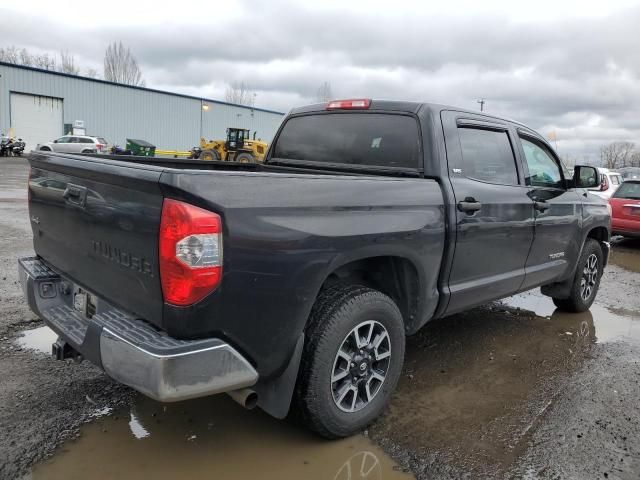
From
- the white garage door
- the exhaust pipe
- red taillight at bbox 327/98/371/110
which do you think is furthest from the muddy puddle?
the white garage door

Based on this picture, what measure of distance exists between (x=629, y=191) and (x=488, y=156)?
8.97 m

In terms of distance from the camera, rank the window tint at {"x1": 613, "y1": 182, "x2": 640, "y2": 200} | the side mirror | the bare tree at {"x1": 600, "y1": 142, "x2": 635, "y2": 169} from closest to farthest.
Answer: the side mirror
the window tint at {"x1": 613, "y1": 182, "x2": 640, "y2": 200}
the bare tree at {"x1": 600, "y1": 142, "x2": 635, "y2": 169}

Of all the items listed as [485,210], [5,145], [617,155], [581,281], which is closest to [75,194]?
[485,210]

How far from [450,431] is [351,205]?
1.49 metres

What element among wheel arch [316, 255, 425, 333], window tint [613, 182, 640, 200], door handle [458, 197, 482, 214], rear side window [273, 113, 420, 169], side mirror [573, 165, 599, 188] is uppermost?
rear side window [273, 113, 420, 169]

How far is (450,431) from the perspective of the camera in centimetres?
313

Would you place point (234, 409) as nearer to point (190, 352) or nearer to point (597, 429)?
point (190, 352)

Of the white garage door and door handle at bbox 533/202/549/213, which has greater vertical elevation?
the white garage door

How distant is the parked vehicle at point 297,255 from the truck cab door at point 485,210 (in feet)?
0.05

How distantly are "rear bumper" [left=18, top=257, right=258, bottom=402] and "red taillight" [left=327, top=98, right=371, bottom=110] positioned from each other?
7.59 ft

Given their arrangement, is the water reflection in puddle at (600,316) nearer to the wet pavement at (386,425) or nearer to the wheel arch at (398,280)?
the wet pavement at (386,425)

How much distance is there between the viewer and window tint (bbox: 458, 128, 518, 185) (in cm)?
377

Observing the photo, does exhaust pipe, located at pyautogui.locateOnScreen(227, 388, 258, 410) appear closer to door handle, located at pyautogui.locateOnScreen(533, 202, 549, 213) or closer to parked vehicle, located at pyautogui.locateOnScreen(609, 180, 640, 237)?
door handle, located at pyautogui.locateOnScreen(533, 202, 549, 213)

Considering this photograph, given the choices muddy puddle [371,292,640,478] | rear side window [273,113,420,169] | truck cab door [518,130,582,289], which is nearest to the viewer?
muddy puddle [371,292,640,478]
